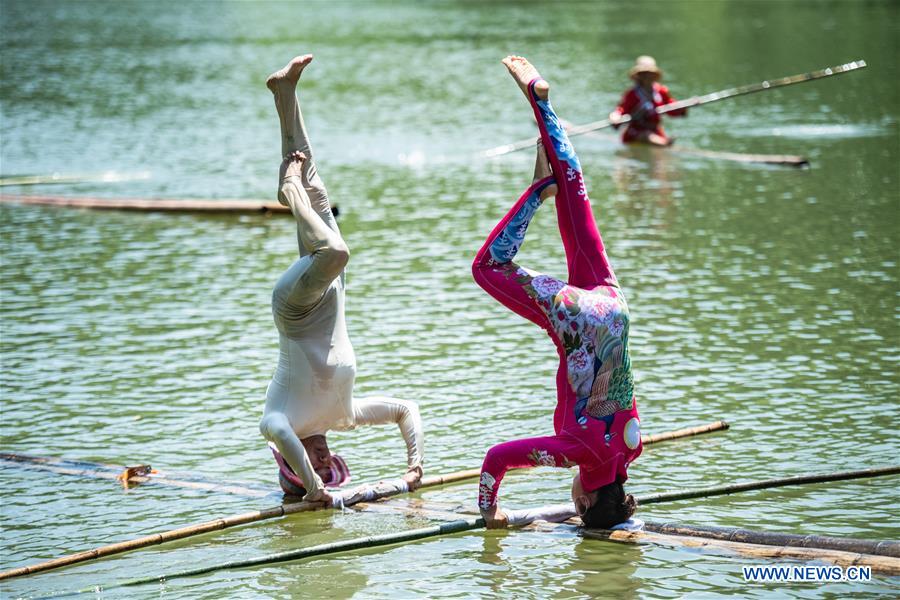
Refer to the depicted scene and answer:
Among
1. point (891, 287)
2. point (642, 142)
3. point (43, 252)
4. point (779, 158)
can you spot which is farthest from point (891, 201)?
point (43, 252)

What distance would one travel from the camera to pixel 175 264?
1514 centimetres

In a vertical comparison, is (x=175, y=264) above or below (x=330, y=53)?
below

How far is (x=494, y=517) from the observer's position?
7059 millimetres

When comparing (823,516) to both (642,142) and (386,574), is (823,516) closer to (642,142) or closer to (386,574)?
(386,574)

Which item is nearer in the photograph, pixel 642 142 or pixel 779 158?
pixel 779 158

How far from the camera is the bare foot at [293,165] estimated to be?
7742 mm

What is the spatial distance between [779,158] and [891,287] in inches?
268

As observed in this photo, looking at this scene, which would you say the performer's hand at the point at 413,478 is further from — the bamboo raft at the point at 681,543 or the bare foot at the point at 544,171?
the bare foot at the point at 544,171

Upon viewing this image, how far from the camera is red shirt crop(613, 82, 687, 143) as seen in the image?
21.7m

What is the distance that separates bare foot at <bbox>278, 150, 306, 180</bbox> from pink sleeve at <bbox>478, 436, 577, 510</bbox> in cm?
194

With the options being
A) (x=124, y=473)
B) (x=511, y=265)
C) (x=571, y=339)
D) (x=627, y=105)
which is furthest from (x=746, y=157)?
(x=571, y=339)

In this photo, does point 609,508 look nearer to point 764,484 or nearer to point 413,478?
point 764,484

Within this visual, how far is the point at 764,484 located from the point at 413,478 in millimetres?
1913

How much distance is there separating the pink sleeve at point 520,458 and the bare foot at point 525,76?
1.68m
